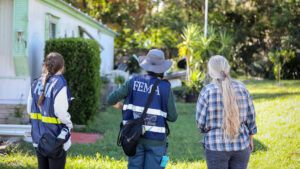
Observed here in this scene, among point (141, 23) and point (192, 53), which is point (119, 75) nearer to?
point (192, 53)

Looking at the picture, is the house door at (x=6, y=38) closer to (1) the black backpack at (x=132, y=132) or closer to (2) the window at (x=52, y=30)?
(2) the window at (x=52, y=30)

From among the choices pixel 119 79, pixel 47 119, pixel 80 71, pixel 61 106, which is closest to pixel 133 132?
pixel 61 106

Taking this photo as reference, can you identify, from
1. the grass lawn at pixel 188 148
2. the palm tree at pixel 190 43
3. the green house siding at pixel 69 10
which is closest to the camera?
the grass lawn at pixel 188 148

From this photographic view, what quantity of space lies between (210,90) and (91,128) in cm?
618

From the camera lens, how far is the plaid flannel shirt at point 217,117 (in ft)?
10.7

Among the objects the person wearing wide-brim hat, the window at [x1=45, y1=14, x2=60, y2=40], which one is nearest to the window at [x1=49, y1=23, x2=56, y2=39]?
the window at [x1=45, y1=14, x2=60, y2=40]

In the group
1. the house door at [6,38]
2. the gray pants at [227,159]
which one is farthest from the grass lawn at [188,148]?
the house door at [6,38]

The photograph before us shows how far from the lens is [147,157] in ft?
11.1

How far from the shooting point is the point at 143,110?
3.36 meters

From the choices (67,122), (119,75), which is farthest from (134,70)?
(67,122)

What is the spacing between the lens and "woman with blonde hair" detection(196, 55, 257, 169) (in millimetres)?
3225

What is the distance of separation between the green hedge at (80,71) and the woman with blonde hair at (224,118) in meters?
5.78

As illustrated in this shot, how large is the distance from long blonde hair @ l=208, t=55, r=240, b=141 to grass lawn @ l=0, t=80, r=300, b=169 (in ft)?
8.06

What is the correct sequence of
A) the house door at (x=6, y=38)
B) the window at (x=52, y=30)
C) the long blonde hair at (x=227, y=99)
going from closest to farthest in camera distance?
1. the long blonde hair at (x=227, y=99)
2. the house door at (x=6, y=38)
3. the window at (x=52, y=30)
